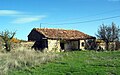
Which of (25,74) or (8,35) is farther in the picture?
(8,35)

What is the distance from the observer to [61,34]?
174 ft

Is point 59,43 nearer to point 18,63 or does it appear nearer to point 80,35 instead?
point 80,35

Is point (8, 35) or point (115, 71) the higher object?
point (8, 35)

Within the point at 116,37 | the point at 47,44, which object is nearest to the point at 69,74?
the point at 47,44

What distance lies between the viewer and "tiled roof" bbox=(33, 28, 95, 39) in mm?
50156

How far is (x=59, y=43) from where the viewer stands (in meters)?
50.1

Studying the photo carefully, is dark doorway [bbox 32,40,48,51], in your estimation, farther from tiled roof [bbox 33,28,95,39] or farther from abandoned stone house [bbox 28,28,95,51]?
tiled roof [bbox 33,28,95,39]

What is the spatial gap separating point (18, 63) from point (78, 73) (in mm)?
6228

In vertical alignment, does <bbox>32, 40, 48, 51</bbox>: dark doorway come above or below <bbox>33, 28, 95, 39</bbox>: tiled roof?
below

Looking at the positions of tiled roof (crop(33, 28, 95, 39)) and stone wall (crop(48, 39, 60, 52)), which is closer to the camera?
stone wall (crop(48, 39, 60, 52))

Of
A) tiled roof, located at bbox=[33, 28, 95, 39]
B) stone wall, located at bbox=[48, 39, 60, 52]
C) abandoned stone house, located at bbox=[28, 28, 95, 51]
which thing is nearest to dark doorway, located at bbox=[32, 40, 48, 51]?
abandoned stone house, located at bbox=[28, 28, 95, 51]

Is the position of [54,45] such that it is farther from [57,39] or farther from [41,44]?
[41,44]

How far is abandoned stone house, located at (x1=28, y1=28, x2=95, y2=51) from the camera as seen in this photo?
48.2 meters

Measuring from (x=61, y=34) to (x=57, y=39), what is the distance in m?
3.29
